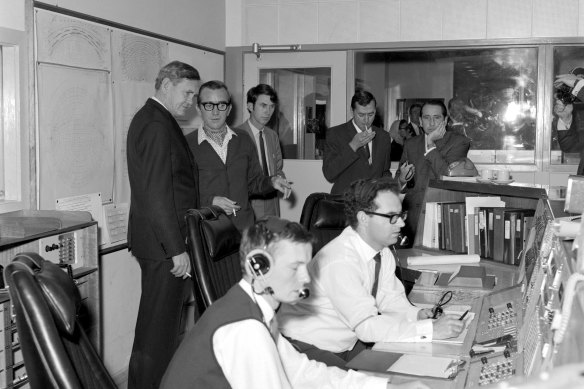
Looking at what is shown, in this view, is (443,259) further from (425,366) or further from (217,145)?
(425,366)

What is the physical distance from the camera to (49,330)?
1342 millimetres

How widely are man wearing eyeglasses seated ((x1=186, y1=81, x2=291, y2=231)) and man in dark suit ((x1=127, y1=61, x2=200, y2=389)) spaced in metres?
0.67

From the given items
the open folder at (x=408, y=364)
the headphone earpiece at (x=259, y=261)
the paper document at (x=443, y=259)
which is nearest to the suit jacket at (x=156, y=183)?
the paper document at (x=443, y=259)

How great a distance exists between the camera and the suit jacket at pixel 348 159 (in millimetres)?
4836

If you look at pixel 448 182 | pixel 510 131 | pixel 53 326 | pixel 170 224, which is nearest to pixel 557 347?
pixel 53 326

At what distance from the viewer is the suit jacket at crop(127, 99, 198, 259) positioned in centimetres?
326

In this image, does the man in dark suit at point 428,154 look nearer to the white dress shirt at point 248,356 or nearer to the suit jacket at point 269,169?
the suit jacket at point 269,169

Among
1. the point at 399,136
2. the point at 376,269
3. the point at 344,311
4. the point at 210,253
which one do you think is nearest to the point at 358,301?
the point at 344,311

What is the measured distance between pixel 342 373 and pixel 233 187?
2333mm

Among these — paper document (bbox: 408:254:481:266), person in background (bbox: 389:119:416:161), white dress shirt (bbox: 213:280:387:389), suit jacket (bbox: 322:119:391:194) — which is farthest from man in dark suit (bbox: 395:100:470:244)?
white dress shirt (bbox: 213:280:387:389)

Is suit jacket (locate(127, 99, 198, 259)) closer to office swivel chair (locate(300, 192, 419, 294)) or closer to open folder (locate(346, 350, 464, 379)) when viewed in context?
office swivel chair (locate(300, 192, 419, 294))

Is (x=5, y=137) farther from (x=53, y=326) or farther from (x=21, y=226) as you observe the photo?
(x=53, y=326)

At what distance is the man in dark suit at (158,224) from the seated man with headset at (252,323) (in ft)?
5.03

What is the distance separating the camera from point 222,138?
426 centimetres
